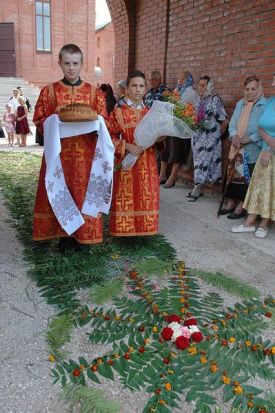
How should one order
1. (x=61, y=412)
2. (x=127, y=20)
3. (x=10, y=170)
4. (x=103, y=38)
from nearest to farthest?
(x=61, y=412)
(x=10, y=170)
(x=127, y=20)
(x=103, y=38)

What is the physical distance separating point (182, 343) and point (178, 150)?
4501mm

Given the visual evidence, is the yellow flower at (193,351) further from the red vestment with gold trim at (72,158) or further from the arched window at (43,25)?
the arched window at (43,25)

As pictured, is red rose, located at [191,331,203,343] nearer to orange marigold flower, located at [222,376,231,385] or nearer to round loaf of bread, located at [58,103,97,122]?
orange marigold flower, located at [222,376,231,385]

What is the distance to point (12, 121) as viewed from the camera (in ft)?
39.7

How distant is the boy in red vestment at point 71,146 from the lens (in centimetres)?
317

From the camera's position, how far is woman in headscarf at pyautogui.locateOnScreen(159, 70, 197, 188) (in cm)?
625

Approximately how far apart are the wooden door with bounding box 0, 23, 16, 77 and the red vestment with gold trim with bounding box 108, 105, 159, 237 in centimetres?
1990

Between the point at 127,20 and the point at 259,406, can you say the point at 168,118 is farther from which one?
the point at 127,20

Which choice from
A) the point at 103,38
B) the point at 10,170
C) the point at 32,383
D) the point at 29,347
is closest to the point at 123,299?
the point at 29,347

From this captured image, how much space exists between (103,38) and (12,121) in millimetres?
25118

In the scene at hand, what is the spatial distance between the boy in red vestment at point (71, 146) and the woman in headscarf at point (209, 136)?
2369 millimetres

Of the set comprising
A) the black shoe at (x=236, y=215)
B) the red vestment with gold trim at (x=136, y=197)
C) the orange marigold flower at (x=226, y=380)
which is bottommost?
the orange marigold flower at (x=226, y=380)

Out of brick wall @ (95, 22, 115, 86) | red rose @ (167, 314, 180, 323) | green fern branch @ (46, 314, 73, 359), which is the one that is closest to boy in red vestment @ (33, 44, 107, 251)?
green fern branch @ (46, 314, 73, 359)

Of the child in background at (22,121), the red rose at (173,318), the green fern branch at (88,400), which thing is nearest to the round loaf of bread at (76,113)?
the red rose at (173,318)
